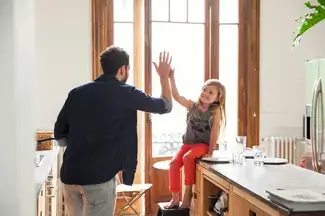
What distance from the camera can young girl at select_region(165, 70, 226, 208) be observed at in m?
3.23

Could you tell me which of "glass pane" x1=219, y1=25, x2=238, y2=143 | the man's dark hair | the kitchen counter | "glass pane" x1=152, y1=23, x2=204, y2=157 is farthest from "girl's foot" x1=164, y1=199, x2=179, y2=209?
"glass pane" x1=219, y1=25, x2=238, y2=143

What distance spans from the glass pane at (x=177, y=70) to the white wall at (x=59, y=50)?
2.54ft

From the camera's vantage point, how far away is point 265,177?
8.02 feet

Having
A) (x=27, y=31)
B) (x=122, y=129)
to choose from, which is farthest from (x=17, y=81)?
(x=122, y=129)

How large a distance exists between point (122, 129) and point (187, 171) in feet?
3.26

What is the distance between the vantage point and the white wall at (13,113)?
122 centimetres

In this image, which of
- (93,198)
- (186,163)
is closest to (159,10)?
(186,163)

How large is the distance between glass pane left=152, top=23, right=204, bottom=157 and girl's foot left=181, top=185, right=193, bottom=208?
1.74 metres

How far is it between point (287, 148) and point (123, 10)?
7.87 feet

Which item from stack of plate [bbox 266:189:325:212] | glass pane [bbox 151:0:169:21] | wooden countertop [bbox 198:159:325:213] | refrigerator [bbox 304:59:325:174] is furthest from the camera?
glass pane [bbox 151:0:169:21]

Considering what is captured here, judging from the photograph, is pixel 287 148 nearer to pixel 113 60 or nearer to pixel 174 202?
pixel 174 202

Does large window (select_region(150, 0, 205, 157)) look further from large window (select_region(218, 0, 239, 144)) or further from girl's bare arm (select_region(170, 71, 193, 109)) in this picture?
girl's bare arm (select_region(170, 71, 193, 109))

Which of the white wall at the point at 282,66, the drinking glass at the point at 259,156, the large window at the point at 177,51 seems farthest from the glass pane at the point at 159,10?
the drinking glass at the point at 259,156

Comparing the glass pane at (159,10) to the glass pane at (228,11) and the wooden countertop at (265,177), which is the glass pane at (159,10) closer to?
the glass pane at (228,11)
